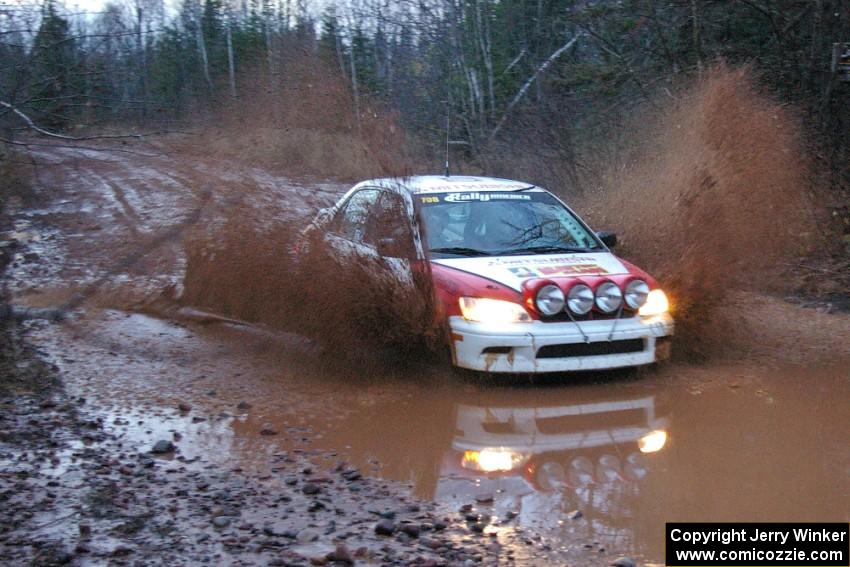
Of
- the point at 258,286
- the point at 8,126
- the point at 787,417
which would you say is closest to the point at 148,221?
the point at 258,286

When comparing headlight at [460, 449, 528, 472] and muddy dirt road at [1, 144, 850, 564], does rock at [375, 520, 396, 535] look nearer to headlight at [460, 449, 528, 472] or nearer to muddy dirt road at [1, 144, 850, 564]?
muddy dirt road at [1, 144, 850, 564]

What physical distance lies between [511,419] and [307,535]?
2132 millimetres

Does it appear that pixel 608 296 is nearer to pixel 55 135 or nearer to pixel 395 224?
pixel 395 224

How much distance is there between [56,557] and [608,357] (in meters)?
3.98

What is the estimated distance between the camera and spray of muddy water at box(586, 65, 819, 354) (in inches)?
303

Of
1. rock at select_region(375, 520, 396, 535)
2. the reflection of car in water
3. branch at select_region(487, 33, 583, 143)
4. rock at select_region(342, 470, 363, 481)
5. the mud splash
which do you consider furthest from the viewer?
branch at select_region(487, 33, 583, 143)

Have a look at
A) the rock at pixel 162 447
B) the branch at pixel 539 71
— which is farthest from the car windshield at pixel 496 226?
the branch at pixel 539 71

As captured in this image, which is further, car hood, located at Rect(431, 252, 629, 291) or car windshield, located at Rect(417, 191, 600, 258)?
car windshield, located at Rect(417, 191, 600, 258)

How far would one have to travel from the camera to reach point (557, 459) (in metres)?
5.28

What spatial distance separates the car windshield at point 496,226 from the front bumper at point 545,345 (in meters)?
0.95

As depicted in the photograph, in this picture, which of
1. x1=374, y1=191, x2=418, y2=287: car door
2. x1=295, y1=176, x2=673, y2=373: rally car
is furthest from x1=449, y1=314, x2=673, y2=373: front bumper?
x1=374, y1=191, x2=418, y2=287: car door

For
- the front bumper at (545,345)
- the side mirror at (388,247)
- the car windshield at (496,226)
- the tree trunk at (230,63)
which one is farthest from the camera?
the tree trunk at (230,63)

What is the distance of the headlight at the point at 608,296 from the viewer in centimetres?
665

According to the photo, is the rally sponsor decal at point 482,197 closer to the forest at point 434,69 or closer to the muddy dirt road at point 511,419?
the forest at point 434,69
